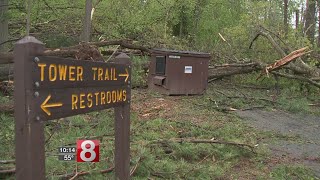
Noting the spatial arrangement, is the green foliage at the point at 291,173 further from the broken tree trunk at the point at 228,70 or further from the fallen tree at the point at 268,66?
the broken tree trunk at the point at 228,70

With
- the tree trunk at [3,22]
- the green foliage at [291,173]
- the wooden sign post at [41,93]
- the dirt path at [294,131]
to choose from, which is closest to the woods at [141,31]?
the tree trunk at [3,22]

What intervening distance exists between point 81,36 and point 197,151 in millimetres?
7831

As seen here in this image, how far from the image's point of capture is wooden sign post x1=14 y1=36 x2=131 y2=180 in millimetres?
2439

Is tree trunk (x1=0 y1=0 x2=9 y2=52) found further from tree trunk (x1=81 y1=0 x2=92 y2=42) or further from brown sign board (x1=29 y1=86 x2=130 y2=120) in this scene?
brown sign board (x1=29 y1=86 x2=130 y2=120)

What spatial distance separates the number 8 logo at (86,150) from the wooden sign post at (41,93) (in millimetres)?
387

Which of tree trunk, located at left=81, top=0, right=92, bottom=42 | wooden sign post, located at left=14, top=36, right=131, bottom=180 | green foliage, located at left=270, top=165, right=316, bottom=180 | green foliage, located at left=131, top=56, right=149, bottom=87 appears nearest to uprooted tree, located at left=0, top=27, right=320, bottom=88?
green foliage, located at left=131, top=56, right=149, bottom=87

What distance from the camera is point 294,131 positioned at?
820 cm

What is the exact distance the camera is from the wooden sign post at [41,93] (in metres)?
2.44

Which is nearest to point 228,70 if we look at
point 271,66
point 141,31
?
point 271,66

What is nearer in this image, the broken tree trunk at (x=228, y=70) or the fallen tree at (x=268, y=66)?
the fallen tree at (x=268, y=66)

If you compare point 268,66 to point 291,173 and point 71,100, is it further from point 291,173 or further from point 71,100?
point 71,100

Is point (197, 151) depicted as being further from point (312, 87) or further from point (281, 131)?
point (312, 87)

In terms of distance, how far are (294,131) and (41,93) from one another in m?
6.61

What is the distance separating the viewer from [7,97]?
7.99 metres
